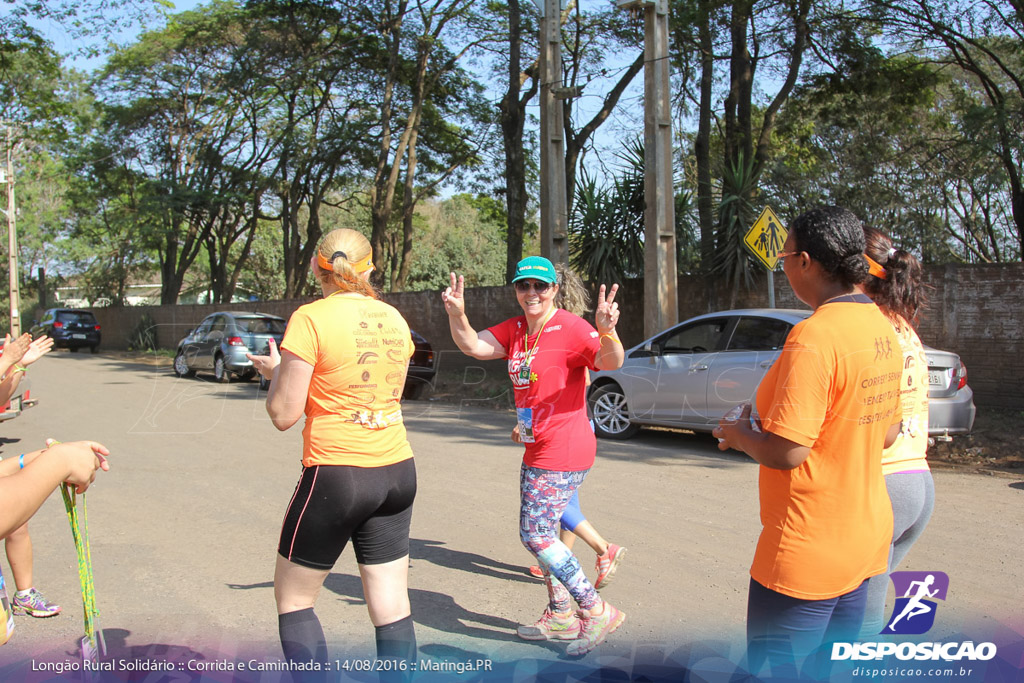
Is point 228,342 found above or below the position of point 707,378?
above

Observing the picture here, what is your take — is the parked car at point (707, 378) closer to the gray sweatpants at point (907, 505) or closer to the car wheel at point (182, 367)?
the gray sweatpants at point (907, 505)

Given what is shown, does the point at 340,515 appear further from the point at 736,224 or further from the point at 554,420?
the point at 736,224

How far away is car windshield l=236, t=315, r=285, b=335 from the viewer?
17922mm

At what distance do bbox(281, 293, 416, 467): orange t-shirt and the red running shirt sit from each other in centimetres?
92

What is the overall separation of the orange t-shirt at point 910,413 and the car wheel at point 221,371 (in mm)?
16593

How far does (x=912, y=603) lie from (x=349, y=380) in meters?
2.21

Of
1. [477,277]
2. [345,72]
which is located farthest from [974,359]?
[477,277]

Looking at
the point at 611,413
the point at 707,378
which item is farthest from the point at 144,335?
the point at 707,378

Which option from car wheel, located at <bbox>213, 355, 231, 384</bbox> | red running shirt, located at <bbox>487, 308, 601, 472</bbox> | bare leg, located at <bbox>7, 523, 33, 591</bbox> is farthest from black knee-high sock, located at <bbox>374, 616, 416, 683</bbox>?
car wheel, located at <bbox>213, 355, 231, 384</bbox>

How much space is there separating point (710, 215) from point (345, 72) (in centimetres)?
1797

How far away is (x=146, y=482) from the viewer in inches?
300

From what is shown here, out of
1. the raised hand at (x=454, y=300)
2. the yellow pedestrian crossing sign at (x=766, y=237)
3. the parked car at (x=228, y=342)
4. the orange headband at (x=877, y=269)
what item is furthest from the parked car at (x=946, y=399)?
the parked car at (x=228, y=342)

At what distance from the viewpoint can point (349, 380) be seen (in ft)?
9.68

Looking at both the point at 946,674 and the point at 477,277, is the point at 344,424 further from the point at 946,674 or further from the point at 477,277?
the point at 477,277
